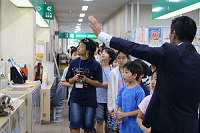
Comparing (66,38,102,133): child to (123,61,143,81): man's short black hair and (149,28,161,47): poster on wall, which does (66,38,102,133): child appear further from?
(149,28,161,47): poster on wall

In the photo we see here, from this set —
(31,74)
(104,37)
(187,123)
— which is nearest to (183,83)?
(187,123)

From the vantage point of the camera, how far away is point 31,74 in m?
4.64

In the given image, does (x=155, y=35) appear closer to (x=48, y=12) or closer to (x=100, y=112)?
(x=48, y=12)

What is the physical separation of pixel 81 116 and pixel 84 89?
0.36 metres

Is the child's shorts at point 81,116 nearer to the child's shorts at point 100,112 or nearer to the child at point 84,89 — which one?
the child at point 84,89

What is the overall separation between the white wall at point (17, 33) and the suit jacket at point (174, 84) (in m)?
3.30

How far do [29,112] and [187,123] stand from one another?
211 centimetres

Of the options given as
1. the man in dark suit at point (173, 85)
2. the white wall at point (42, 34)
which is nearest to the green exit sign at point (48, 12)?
the white wall at point (42, 34)

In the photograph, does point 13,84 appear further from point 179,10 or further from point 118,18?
point 118,18

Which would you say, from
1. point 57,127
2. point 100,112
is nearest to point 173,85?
point 100,112

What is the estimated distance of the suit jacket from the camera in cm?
155

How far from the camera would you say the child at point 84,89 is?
10.6 ft

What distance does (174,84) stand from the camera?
157cm

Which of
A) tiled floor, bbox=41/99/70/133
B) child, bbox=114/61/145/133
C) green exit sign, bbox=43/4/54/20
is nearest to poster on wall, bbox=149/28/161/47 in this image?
green exit sign, bbox=43/4/54/20
